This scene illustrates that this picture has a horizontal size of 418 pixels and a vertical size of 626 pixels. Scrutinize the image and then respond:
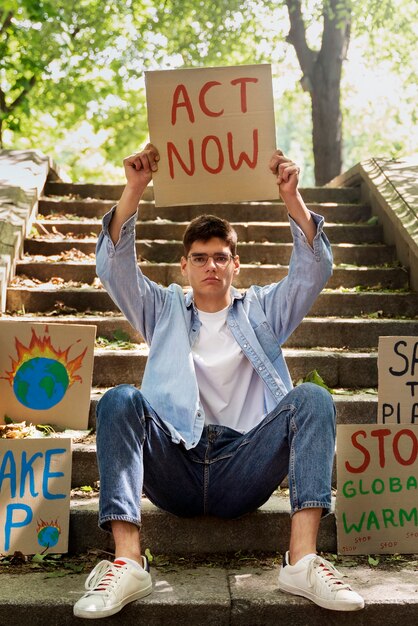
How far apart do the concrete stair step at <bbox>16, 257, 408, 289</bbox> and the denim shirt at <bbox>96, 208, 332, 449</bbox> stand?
7.05 ft

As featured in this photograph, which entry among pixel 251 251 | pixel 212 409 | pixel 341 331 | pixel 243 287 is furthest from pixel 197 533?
pixel 251 251

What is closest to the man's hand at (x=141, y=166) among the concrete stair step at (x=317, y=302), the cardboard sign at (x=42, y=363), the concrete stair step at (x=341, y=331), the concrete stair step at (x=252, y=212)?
the cardboard sign at (x=42, y=363)

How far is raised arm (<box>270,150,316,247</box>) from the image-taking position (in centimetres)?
309

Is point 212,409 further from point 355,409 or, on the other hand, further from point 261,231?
point 261,231

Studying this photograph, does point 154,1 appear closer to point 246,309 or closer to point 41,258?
point 41,258

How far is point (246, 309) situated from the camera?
10.8 ft

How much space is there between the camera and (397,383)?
321cm

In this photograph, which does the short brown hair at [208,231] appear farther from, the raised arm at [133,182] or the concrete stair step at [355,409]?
the concrete stair step at [355,409]

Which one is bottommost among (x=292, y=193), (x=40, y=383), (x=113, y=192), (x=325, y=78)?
(x=40, y=383)

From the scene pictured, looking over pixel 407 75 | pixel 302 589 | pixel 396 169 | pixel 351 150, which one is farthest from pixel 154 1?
pixel 351 150

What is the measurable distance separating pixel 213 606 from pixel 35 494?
32.4 inches

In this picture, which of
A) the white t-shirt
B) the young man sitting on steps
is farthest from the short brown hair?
the white t-shirt

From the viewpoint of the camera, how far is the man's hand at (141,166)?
3066mm

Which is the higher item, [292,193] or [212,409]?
[292,193]
